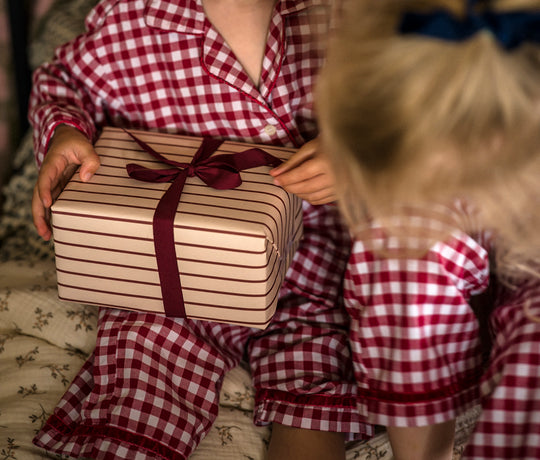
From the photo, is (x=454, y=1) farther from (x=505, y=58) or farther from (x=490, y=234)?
(x=490, y=234)

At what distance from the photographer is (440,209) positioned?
663 mm

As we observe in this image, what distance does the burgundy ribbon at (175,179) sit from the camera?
71 centimetres

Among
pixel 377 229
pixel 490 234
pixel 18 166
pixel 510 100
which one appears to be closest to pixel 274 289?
pixel 377 229

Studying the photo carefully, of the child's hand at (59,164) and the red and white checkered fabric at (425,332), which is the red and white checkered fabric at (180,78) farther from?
the red and white checkered fabric at (425,332)

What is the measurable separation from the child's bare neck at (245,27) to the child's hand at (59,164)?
10.3 inches

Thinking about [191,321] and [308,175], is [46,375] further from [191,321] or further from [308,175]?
[308,175]

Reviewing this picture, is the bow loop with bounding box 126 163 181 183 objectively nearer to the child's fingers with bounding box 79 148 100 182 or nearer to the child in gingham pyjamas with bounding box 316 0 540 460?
the child's fingers with bounding box 79 148 100 182

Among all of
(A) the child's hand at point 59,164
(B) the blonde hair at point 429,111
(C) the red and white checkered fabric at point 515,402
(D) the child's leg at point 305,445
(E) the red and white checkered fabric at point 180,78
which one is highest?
(B) the blonde hair at point 429,111

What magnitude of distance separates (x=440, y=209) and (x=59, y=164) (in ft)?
1.79

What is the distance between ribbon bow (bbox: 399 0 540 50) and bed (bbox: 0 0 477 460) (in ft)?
1.91

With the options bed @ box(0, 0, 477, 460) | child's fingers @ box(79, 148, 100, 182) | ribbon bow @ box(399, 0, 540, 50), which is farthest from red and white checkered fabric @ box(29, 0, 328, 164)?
ribbon bow @ box(399, 0, 540, 50)

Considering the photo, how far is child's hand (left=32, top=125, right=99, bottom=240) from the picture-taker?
31.8 inches

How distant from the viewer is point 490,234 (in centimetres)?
72

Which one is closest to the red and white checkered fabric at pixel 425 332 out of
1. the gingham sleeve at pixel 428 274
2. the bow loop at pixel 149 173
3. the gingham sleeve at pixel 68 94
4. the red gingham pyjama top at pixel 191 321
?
the gingham sleeve at pixel 428 274
